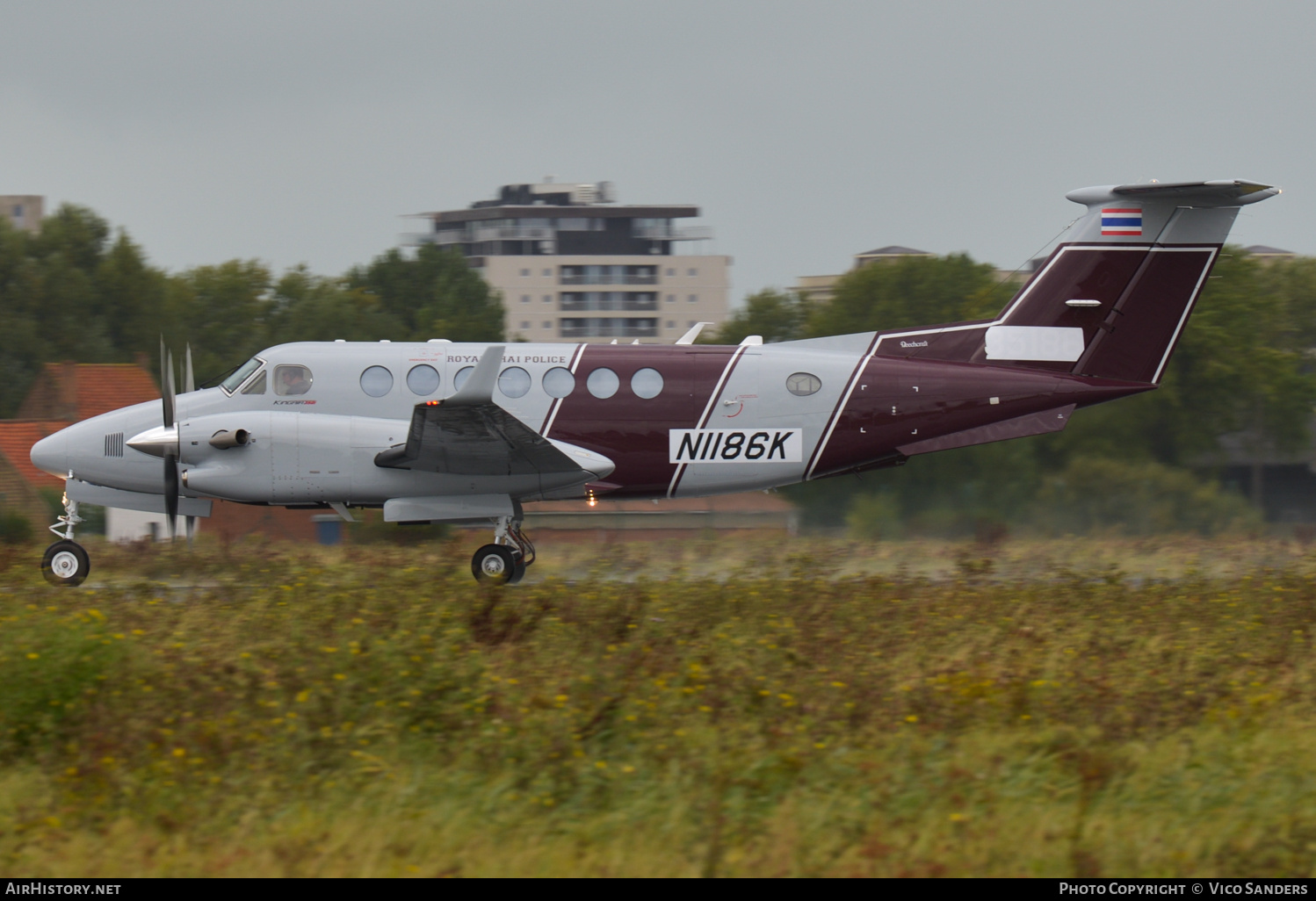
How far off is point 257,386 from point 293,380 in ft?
1.45

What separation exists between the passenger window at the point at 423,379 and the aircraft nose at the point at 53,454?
4052 mm

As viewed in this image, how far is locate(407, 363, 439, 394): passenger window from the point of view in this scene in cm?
1456

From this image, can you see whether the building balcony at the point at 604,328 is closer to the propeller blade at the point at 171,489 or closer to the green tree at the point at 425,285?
the green tree at the point at 425,285

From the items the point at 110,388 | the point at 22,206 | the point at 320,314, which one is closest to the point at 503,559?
the point at 110,388

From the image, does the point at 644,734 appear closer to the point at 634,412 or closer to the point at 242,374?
the point at 634,412

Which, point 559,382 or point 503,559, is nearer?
point 503,559

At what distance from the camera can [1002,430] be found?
14.9 m

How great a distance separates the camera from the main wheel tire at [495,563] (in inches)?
554

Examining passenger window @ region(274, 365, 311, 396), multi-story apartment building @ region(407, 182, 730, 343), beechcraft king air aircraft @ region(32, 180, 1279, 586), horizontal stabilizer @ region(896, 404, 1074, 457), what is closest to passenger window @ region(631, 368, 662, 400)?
beechcraft king air aircraft @ region(32, 180, 1279, 586)

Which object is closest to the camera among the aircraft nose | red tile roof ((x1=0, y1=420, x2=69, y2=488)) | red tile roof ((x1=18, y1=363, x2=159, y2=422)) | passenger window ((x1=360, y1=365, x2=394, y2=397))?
the aircraft nose

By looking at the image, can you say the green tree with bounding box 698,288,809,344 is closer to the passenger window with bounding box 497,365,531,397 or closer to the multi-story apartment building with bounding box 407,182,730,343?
the passenger window with bounding box 497,365,531,397

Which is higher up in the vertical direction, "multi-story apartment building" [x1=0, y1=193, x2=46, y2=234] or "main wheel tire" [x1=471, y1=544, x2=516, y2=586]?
"multi-story apartment building" [x1=0, y1=193, x2=46, y2=234]

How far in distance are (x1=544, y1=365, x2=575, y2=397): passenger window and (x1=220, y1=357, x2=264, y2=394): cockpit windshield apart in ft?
11.1

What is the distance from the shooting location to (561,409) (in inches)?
574
